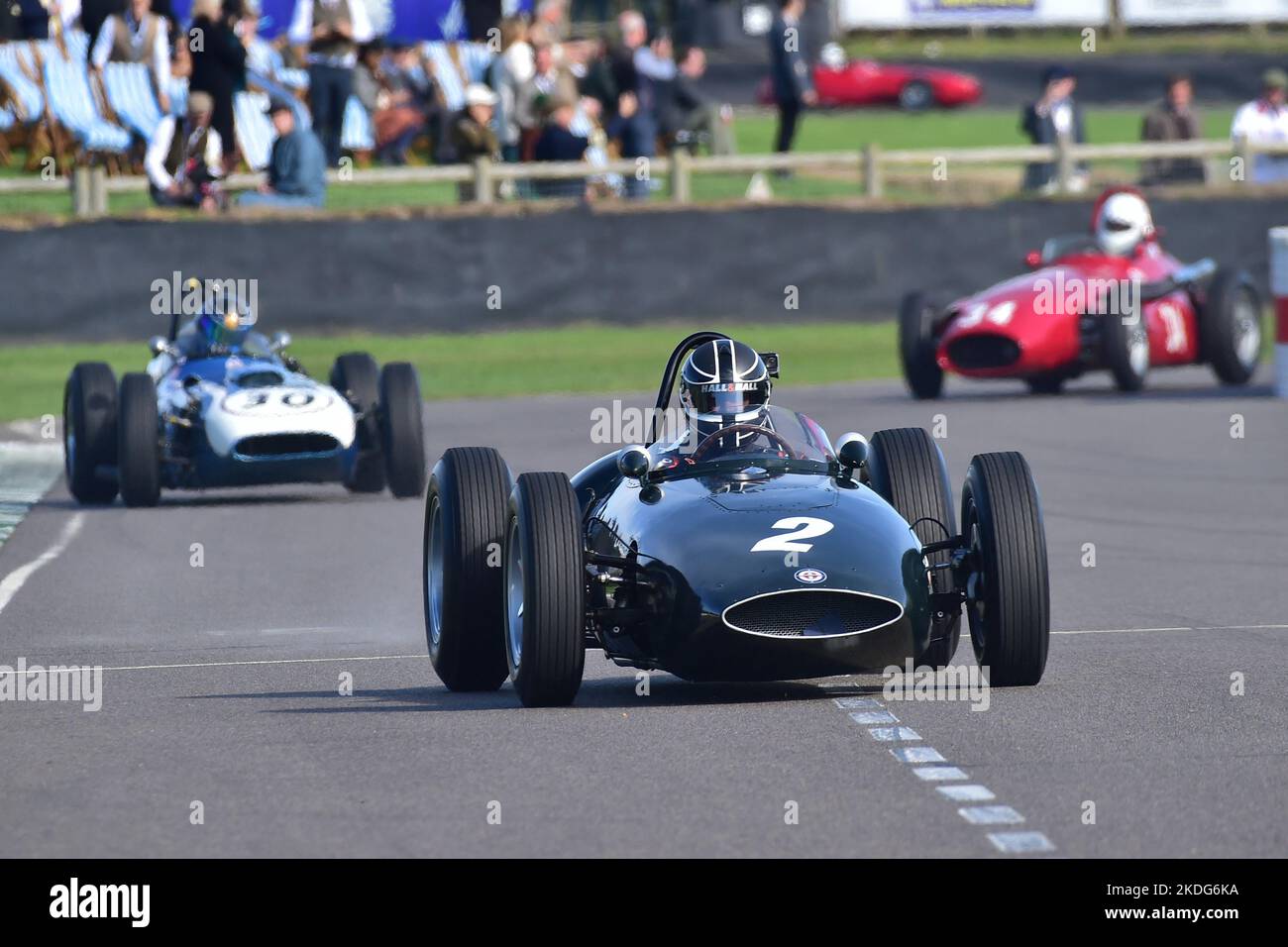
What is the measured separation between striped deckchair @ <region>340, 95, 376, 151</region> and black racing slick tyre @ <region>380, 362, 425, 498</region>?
46.7 ft

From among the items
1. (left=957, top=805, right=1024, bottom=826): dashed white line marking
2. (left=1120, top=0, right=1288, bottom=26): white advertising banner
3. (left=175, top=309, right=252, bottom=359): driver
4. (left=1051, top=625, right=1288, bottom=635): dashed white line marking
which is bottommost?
(left=1051, top=625, right=1288, bottom=635): dashed white line marking

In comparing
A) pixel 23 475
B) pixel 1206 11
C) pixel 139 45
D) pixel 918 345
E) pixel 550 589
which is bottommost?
pixel 23 475

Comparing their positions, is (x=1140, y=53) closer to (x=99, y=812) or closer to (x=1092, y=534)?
(x=1092, y=534)

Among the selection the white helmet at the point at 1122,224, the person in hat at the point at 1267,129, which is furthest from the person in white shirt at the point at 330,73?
the person in hat at the point at 1267,129

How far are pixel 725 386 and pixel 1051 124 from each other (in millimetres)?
20710

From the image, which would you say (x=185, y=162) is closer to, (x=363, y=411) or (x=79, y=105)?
(x=79, y=105)

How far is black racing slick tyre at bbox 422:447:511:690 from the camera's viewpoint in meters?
9.63

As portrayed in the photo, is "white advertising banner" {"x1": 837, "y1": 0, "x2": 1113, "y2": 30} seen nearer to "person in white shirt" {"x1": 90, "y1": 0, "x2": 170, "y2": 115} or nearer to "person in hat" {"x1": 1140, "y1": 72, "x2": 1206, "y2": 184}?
"person in hat" {"x1": 1140, "y1": 72, "x2": 1206, "y2": 184}

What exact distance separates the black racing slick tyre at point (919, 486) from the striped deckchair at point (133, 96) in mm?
19852

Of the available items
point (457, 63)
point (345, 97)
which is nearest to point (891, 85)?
point (457, 63)

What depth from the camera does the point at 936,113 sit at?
4866 cm

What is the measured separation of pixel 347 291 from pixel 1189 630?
16273 millimetres

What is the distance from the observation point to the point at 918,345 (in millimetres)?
21891

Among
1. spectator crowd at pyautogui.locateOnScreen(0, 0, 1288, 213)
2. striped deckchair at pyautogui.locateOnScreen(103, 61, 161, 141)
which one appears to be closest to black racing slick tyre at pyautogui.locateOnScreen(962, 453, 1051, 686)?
spectator crowd at pyautogui.locateOnScreen(0, 0, 1288, 213)
